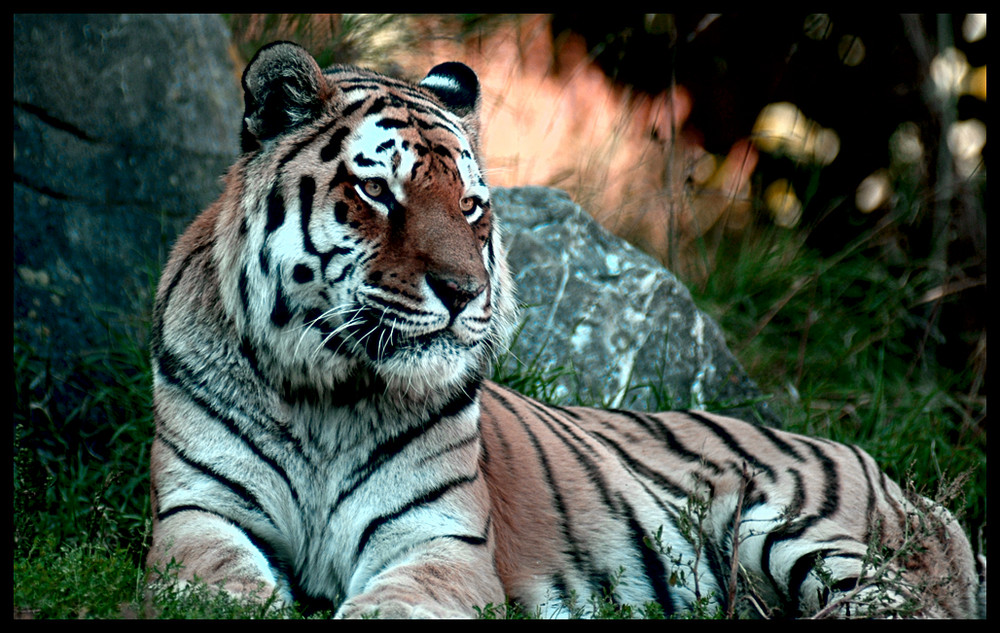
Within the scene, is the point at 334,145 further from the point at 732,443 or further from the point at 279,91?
the point at 732,443

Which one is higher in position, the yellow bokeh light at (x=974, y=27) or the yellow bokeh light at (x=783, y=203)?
the yellow bokeh light at (x=974, y=27)

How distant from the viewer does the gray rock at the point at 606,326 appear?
526cm

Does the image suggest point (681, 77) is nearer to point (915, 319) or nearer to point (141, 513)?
point (915, 319)

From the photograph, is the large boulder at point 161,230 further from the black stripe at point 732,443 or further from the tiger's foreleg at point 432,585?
the tiger's foreleg at point 432,585

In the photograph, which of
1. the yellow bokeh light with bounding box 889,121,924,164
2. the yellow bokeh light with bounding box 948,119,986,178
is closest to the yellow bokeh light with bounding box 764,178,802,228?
the yellow bokeh light with bounding box 889,121,924,164

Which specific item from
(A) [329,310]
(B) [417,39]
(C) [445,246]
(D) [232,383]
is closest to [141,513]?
(D) [232,383]

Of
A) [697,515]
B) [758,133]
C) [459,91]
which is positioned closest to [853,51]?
[758,133]

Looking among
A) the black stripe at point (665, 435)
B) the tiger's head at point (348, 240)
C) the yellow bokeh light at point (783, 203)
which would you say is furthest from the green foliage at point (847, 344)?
the tiger's head at point (348, 240)

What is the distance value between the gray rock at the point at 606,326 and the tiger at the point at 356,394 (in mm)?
1743

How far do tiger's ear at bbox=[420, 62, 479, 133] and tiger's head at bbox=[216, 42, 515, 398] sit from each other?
43 cm

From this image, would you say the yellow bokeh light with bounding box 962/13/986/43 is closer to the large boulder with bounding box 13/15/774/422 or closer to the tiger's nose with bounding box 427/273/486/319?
the large boulder with bounding box 13/15/774/422

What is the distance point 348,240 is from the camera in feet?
9.70

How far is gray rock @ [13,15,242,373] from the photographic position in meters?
4.70
